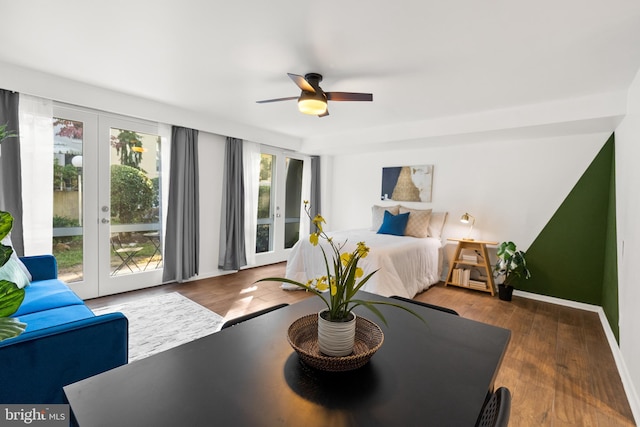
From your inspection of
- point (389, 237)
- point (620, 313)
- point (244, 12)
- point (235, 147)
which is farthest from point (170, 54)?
point (620, 313)

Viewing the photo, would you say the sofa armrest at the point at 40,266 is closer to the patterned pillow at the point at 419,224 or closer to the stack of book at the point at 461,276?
→ the patterned pillow at the point at 419,224

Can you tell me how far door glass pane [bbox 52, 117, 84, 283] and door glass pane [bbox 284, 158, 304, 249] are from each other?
10.4 ft

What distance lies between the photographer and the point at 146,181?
12.8 ft

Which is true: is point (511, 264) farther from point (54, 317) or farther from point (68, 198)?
point (68, 198)

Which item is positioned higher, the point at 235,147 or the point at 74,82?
the point at 74,82

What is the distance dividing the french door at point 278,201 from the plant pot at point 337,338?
4.48m

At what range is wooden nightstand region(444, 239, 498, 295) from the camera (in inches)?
159

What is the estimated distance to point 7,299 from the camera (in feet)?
1.92

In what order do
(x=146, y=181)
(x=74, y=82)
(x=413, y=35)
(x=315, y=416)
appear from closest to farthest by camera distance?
1. (x=315, y=416)
2. (x=413, y=35)
3. (x=74, y=82)
4. (x=146, y=181)

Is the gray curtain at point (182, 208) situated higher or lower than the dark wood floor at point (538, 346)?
higher

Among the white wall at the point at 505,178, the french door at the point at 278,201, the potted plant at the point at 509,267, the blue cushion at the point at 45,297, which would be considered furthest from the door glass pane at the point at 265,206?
the potted plant at the point at 509,267

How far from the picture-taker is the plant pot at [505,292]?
149 inches

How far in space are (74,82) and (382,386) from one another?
3914 mm

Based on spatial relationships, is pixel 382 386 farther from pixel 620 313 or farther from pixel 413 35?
pixel 620 313
